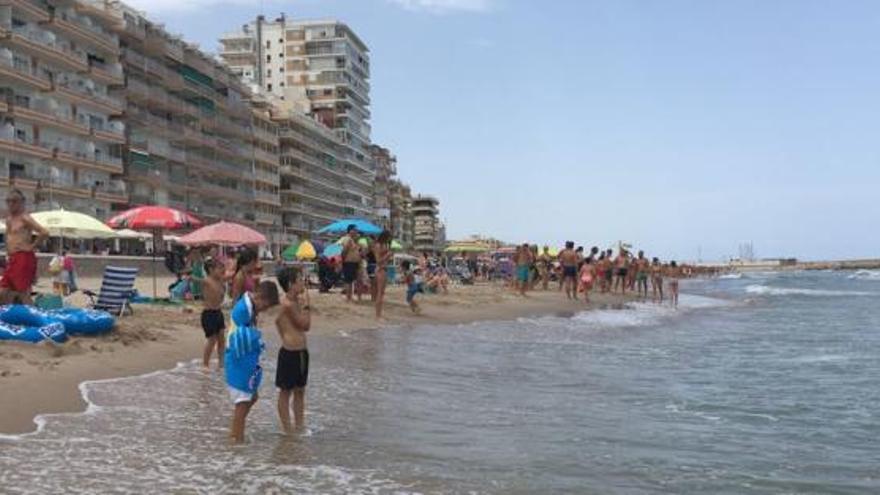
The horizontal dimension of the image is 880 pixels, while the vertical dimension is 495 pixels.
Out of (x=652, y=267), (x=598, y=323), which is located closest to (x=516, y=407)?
(x=598, y=323)

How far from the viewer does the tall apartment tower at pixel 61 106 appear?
52.9 m

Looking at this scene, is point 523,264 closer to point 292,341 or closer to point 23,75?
point 292,341

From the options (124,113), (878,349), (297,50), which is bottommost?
(878,349)

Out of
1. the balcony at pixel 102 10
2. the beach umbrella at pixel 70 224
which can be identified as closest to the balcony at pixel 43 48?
the balcony at pixel 102 10

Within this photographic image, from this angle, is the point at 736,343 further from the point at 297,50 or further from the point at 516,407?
the point at 297,50

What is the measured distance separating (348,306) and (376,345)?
5.27 metres

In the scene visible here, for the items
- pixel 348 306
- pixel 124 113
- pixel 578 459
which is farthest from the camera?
pixel 124 113

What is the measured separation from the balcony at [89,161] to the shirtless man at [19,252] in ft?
165

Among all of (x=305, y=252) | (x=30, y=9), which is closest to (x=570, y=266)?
(x=305, y=252)

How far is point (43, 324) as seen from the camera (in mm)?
10180

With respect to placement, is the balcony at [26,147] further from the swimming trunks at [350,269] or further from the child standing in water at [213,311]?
the child standing in water at [213,311]

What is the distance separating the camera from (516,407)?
29.0 feet

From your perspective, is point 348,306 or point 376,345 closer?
point 376,345

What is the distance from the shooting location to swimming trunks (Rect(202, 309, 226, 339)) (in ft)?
34.0
